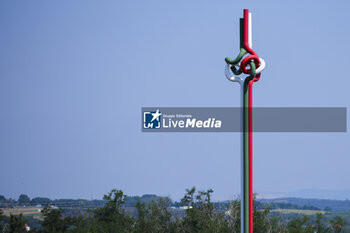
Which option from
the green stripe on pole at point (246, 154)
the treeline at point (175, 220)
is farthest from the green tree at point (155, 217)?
the green stripe on pole at point (246, 154)

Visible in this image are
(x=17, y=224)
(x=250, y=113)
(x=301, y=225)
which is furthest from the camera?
(x=301, y=225)

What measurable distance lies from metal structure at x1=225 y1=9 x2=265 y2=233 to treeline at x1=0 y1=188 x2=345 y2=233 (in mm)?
3417

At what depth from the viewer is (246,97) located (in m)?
8.66

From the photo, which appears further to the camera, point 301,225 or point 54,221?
point 301,225

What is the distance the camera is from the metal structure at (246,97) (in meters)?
8.48

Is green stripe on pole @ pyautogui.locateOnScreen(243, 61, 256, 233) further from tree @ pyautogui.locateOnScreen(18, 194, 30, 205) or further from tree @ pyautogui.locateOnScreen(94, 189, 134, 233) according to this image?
tree @ pyautogui.locateOnScreen(18, 194, 30, 205)

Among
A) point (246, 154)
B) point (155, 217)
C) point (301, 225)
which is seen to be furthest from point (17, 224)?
point (301, 225)

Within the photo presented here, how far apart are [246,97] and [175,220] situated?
189 inches

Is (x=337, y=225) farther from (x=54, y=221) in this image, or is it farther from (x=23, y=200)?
(x=23, y=200)

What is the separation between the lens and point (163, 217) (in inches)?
507

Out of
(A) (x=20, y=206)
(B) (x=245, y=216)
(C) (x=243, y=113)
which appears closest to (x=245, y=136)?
(C) (x=243, y=113)

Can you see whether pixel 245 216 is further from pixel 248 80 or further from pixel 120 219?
pixel 120 219

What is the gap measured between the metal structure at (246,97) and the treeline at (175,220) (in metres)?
3.42

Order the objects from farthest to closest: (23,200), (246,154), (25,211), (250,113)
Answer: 1. (23,200)
2. (25,211)
3. (250,113)
4. (246,154)
